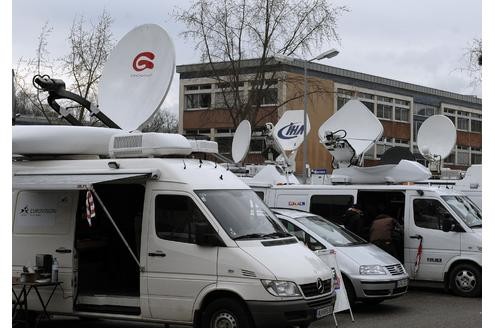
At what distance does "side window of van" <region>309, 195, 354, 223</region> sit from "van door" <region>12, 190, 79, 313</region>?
7.10 m

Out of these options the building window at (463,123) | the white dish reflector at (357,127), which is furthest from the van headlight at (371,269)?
the building window at (463,123)

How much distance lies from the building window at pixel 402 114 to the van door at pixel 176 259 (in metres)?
60.2

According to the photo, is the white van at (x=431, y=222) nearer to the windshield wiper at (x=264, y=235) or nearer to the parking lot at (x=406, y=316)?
the parking lot at (x=406, y=316)

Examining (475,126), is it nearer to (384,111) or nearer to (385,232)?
(384,111)

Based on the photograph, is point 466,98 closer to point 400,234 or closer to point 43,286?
point 400,234

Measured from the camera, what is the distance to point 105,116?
45.2 feet

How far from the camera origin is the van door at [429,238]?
14546 mm

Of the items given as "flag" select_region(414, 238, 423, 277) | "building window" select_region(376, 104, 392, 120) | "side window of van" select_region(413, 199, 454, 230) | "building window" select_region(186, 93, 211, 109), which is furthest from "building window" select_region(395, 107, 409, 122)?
"flag" select_region(414, 238, 423, 277)

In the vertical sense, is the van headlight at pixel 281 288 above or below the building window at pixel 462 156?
below

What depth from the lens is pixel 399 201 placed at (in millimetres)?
15391

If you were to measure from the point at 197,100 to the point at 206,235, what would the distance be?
49103 millimetres

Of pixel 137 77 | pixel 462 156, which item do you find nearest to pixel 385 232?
pixel 137 77
